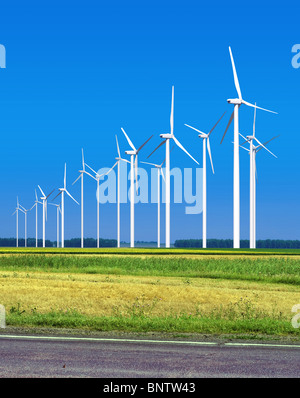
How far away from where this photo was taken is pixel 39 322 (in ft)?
63.2

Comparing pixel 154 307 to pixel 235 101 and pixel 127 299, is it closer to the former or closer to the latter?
pixel 127 299

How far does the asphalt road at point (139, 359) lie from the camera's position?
1099 cm

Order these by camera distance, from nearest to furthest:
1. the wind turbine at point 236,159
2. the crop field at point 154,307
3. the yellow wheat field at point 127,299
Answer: the crop field at point 154,307
the yellow wheat field at point 127,299
the wind turbine at point 236,159

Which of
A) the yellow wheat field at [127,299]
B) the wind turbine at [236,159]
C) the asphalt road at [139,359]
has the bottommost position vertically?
the yellow wheat field at [127,299]

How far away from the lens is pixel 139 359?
40.8 ft

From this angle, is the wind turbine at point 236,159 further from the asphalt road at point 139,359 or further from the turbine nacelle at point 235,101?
the asphalt road at point 139,359

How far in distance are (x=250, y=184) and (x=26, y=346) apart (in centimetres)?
7826

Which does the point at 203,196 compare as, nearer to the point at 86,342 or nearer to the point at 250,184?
the point at 250,184

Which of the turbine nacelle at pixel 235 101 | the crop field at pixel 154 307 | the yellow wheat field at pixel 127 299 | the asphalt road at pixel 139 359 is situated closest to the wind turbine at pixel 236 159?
the turbine nacelle at pixel 235 101

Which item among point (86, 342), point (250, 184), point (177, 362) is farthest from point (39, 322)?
point (250, 184)

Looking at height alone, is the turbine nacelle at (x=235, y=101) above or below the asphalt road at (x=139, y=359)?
above

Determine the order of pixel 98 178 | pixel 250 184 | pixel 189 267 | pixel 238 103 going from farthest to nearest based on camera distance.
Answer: pixel 98 178 < pixel 250 184 < pixel 238 103 < pixel 189 267

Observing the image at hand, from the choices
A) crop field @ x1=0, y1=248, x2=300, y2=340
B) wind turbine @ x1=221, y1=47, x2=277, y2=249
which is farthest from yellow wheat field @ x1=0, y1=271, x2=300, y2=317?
wind turbine @ x1=221, y1=47, x2=277, y2=249

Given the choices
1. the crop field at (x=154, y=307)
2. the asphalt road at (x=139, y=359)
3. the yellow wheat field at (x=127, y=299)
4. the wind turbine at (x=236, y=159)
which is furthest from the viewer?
the wind turbine at (x=236, y=159)
